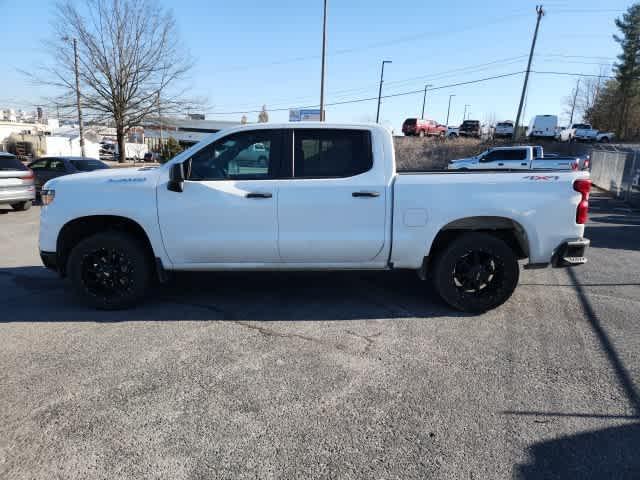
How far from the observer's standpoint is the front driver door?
4.53m

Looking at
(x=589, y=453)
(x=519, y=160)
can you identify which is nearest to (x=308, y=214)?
(x=589, y=453)

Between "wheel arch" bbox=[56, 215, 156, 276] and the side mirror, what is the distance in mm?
605

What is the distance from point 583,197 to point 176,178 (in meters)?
4.17

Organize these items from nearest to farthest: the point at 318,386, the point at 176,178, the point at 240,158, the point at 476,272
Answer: the point at 318,386 → the point at 176,178 → the point at 240,158 → the point at 476,272

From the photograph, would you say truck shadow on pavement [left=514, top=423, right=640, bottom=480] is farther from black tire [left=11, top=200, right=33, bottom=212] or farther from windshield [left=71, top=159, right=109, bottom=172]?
windshield [left=71, top=159, right=109, bottom=172]

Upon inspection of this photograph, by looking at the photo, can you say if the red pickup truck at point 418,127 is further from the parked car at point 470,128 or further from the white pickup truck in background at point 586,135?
the white pickup truck in background at point 586,135

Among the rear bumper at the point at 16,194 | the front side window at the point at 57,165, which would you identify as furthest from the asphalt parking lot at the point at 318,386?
the front side window at the point at 57,165

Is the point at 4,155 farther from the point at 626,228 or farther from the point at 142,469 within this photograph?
the point at 626,228

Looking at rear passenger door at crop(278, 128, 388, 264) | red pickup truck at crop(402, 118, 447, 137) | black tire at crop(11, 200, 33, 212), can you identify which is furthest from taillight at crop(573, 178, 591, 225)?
red pickup truck at crop(402, 118, 447, 137)

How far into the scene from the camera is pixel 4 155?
1153cm

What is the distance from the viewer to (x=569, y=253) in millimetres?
4699

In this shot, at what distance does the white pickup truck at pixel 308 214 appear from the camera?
179 inches

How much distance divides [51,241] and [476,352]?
4.39 metres

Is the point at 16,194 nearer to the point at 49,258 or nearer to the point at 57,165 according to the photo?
the point at 57,165
